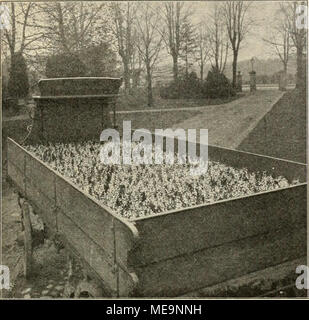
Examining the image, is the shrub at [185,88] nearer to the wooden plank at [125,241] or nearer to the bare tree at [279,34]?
the bare tree at [279,34]

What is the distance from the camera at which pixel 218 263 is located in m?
2.94

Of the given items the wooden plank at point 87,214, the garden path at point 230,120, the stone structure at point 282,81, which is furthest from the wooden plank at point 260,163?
the stone structure at point 282,81

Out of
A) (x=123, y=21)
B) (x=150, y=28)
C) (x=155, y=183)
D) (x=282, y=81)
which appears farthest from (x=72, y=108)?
(x=282, y=81)

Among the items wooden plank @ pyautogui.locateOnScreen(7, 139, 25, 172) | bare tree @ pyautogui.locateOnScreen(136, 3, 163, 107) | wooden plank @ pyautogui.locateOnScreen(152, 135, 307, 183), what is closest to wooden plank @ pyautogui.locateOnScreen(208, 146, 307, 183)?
wooden plank @ pyautogui.locateOnScreen(152, 135, 307, 183)

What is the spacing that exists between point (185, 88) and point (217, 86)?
2021mm

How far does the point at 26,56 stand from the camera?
15414 mm

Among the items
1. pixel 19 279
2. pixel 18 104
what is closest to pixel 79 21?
pixel 18 104

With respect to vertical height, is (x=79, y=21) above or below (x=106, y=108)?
above

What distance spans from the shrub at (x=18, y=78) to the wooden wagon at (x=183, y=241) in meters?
11.8

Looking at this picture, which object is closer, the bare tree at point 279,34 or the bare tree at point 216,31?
the bare tree at point 279,34

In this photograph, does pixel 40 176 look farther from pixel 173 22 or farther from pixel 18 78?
pixel 173 22

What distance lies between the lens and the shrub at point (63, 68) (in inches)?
423
